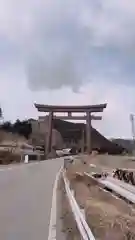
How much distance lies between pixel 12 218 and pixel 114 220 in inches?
112

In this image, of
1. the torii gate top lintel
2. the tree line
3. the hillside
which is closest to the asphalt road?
the torii gate top lintel

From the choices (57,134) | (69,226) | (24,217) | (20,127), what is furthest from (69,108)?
(69,226)

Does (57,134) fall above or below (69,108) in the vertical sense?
above

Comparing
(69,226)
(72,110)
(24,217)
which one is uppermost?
(72,110)

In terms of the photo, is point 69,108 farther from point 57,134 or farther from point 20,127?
point 57,134

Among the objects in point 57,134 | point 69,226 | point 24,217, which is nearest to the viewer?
point 69,226

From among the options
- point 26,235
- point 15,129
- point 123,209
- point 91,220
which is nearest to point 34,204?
point 123,209

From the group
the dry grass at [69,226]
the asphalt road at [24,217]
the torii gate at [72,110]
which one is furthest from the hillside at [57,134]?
the dry grass at [69,226]

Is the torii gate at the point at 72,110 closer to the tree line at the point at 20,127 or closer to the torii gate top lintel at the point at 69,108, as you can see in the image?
the torii gate top lintel at the point at 69,108

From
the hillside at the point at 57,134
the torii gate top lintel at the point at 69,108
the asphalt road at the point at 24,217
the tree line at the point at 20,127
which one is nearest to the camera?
the asphalt road at the point at 24,217

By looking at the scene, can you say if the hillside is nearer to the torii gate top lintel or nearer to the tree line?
the tree line

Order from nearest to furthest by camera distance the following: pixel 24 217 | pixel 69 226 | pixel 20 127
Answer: pixel 69 226 < pixel 24 217 < pixel 20 127

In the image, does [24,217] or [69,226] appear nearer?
[69,226]

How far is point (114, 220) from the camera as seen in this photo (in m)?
10.8
